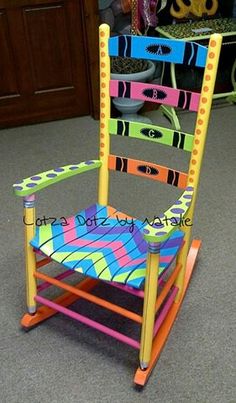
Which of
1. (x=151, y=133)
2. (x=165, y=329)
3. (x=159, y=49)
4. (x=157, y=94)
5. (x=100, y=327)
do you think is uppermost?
(x=159, y=49)

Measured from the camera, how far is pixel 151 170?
1340 mm

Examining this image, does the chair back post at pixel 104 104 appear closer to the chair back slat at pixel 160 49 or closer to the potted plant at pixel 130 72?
the chair back slat at pixel 160 49

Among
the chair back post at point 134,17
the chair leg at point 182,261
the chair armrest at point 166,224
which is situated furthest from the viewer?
the chair back post at point 134,17

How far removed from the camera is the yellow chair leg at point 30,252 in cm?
120

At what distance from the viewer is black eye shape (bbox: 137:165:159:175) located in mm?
1335

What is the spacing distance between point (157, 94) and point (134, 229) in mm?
422

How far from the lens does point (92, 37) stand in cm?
260

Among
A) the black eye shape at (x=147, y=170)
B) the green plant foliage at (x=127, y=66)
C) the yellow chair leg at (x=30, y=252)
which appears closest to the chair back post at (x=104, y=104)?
the black eye shape at (x=147, y=170)

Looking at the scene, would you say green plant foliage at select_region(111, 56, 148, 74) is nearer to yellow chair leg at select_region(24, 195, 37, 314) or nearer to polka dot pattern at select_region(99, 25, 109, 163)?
polka dot pattern at select_region(99, 25, 109, 163)

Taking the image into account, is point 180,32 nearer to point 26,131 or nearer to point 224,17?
point 224,17

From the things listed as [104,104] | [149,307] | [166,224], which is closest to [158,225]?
[166,224]

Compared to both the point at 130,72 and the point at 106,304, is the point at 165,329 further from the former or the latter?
the point at 130,72

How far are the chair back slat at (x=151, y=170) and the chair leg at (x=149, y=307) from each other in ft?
1.12

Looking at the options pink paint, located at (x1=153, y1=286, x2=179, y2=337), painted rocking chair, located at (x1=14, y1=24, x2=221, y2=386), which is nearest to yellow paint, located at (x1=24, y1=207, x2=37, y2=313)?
painted rocking chair, located at (x1=14, y1=24, x2=221, y2=386)
